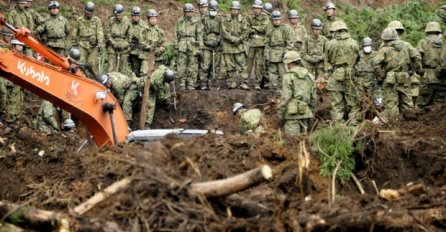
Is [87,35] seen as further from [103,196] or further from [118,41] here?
[103,196]

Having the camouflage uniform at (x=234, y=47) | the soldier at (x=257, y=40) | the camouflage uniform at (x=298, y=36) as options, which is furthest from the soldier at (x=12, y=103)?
the camouflage uniform at (x=298, y=36)

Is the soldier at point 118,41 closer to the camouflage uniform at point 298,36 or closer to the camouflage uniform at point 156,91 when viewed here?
the camouflage uniform at point 156,91

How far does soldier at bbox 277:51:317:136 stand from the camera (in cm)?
1705

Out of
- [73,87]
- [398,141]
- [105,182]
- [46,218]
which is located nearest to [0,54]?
[73,87]

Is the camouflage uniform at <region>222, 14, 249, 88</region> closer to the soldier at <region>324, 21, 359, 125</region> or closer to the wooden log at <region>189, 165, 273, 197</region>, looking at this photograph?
the soldier at <region>324, 21, 359, 125</region>

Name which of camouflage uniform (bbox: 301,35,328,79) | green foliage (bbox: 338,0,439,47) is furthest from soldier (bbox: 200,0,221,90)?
green foliage (bbox: 338,0,439,47)

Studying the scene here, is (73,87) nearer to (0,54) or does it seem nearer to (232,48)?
(0,54)

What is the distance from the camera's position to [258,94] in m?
23.2

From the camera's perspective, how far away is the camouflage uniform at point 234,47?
23.2m

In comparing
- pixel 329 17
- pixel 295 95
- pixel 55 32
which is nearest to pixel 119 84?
pixel 55 32

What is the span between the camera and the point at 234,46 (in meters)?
23.4

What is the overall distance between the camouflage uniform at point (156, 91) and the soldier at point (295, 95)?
4.31 metres

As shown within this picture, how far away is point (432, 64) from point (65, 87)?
26.3 feet

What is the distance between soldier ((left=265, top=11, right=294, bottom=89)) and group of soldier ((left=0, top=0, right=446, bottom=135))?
2 centimetres
